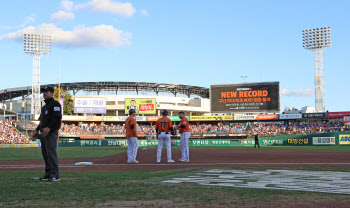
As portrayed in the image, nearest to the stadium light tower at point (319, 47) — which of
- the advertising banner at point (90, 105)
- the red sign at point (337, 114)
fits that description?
the red sign at point (337, 114)

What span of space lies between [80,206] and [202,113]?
8488 cm

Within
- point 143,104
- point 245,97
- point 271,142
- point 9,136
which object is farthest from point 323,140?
point 9,136

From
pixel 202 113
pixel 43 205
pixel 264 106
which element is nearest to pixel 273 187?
pixel 43 205

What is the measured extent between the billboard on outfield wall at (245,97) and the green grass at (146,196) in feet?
155

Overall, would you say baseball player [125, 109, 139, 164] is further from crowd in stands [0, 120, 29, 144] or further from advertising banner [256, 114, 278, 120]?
advertising banner [256, 114, 278, 120]

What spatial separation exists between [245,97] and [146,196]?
4894cm

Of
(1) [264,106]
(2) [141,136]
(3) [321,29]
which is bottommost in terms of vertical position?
(2) [141,136]

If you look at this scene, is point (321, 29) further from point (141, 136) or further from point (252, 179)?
point (252, 179)

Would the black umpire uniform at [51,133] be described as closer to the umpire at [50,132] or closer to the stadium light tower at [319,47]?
the umpire at [50,132]

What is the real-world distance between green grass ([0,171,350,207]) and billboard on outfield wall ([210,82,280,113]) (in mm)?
47241

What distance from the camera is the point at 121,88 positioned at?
85250 millimetres

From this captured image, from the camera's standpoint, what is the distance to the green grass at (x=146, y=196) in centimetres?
507

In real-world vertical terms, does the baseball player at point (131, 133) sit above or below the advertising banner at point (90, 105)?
below

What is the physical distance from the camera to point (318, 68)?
69.9 meters
